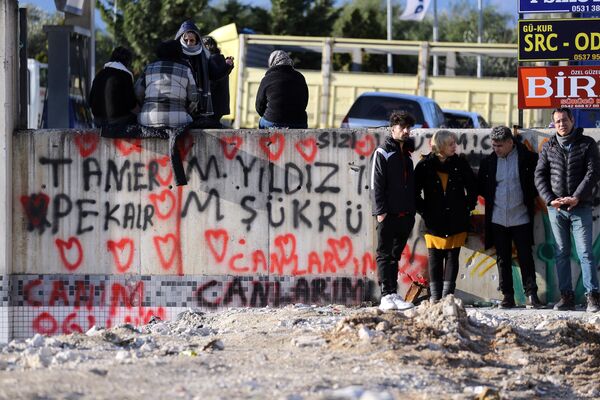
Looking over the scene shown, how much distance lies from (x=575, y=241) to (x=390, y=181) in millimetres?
1805

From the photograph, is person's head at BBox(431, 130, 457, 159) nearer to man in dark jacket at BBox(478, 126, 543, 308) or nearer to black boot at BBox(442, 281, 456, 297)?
man in dark jacket at BBox(478, 126, 543, 308)

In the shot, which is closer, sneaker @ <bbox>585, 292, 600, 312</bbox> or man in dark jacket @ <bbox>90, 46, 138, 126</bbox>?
sneaker @ <bbox>585, 292, 600, 312</bbox>

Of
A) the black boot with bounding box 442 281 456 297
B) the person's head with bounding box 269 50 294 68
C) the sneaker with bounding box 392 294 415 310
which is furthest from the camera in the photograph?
the person's head with bounding box 269 50 294 68

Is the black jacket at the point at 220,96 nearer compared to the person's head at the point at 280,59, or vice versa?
the person's head at the point at 280,59

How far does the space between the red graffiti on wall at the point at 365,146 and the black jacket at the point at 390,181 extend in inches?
15.6

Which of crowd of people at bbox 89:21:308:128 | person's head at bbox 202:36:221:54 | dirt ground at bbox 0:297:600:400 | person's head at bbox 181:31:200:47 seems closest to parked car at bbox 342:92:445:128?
person's head at bbox 202:36:221:54

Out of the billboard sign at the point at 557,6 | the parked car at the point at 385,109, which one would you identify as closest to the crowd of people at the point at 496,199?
the billboard sign at the point at 557,6

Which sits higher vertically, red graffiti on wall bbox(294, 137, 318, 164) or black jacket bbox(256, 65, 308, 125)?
black jacket bbox(256, 65, 308, 125)

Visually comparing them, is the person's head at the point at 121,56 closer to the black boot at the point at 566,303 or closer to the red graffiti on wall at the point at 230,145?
the red graffiti on wall at the point at 230,145

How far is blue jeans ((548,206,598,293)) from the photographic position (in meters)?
11.9

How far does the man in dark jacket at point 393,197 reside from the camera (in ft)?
39.1

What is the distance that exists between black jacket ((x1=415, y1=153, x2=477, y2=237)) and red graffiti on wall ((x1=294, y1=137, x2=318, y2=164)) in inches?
39.3

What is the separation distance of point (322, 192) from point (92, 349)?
3.76 metres

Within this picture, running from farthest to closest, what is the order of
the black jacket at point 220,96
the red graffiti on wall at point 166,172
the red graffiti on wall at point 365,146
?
1. the black jacket at point 220,96
2. the red graffiti on wall at point 166,172
3. the red graffiti on wall at point 365,146
